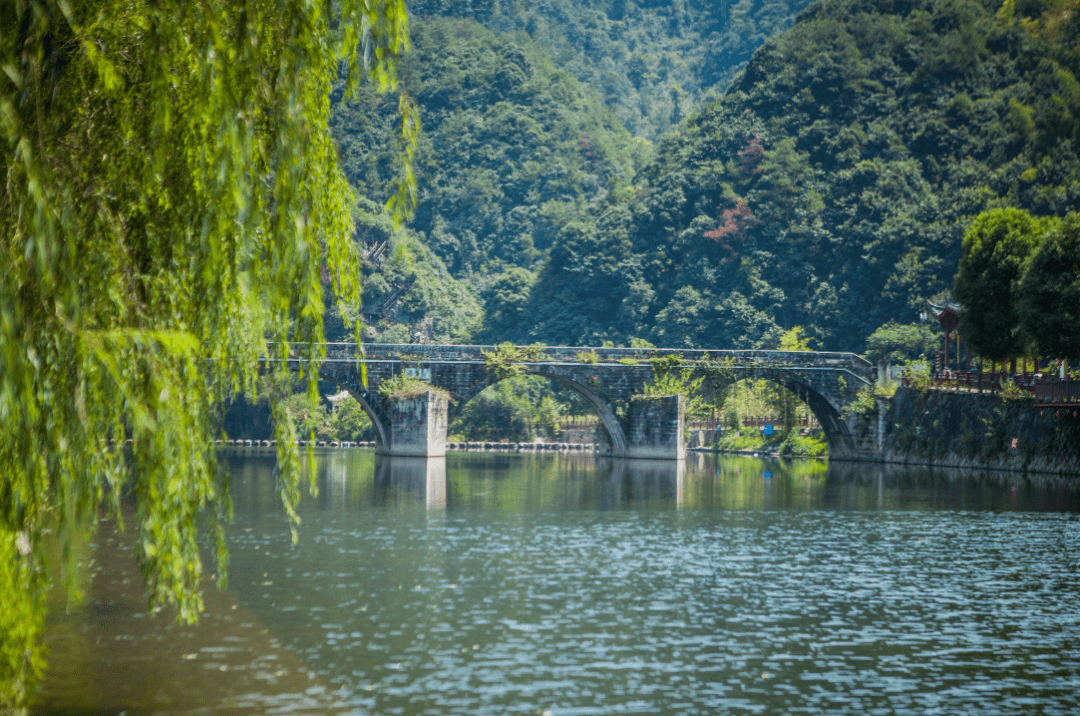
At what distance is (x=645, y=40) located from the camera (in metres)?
163

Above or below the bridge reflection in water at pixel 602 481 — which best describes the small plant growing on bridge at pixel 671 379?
above

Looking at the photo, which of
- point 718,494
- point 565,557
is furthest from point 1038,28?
point 565,557

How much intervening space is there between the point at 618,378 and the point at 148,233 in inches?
1781

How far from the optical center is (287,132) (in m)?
9.11

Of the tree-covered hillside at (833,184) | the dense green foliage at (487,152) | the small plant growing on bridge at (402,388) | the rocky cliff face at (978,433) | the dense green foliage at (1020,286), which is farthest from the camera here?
the dense green foliage at (487,152)

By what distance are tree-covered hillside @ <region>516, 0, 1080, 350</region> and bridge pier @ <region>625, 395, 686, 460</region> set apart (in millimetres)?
18663

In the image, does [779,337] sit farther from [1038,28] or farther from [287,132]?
[287,132]

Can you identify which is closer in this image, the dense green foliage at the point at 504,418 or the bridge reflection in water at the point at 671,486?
the bridge reflection in water at the point at 671,486

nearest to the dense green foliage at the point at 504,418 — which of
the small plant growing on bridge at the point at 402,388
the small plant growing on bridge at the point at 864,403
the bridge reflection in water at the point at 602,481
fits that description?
the bridge reflection in water at the point at 602,481

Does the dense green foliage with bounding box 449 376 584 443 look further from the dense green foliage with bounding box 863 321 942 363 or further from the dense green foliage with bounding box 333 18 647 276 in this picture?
the dense green foliage with bounding box 333 18 647 276

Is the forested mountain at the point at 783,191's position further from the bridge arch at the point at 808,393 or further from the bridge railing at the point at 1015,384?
the bridge railing at the point at 1015,384

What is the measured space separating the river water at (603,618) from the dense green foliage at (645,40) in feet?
377

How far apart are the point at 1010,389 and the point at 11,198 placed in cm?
4038

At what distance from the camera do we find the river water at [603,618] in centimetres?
1252
